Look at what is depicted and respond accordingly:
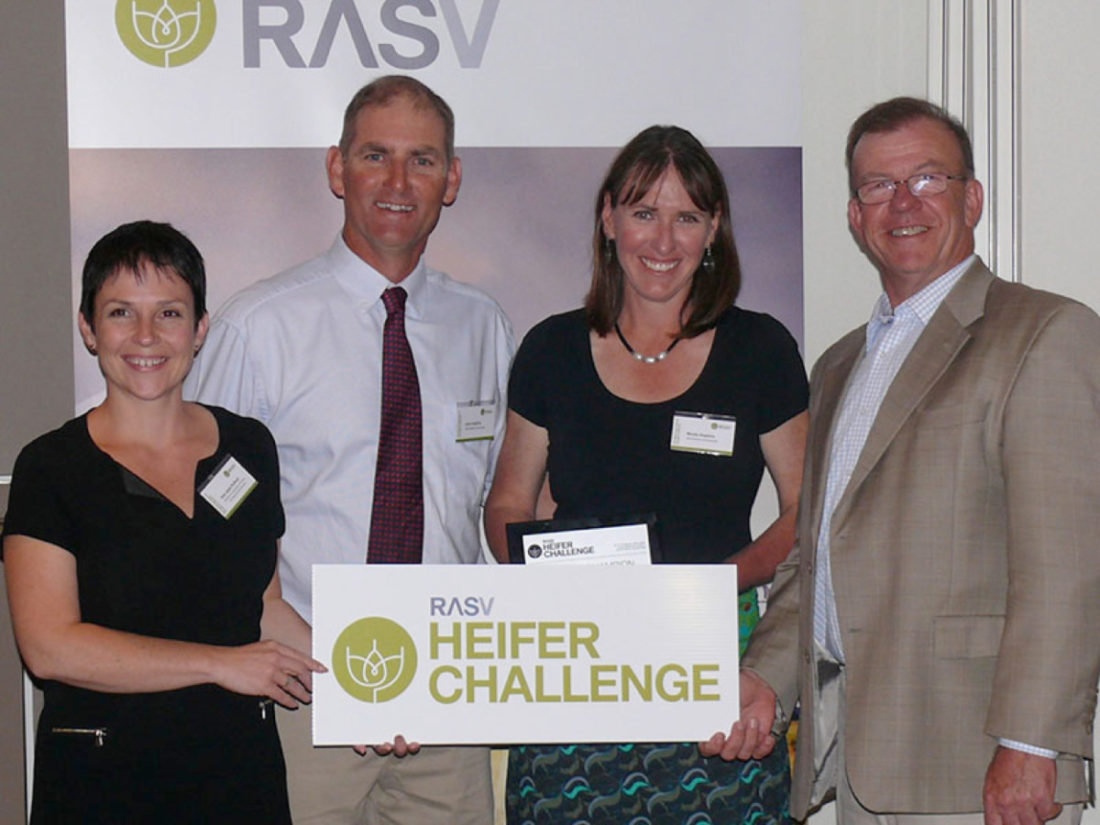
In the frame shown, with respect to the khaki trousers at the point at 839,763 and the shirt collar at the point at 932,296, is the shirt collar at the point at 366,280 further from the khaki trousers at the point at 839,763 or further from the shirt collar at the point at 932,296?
the khaki trousers at the point at 839,763

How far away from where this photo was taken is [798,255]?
377 cm

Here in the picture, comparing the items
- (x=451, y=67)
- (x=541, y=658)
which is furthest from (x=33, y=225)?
(x=541, y=658)

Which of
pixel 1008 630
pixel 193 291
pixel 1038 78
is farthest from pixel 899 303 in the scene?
pixel 193 291

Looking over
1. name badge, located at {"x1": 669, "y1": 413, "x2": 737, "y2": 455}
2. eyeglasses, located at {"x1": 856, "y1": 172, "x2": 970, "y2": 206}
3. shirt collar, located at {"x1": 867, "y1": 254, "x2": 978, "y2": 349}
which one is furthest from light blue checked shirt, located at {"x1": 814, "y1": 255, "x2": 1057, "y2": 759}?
name badge, located at {"x1": 669, "y1": 413, "x2": 737, "y2": 455}

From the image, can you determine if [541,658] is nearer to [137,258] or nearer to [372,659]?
[372,659]

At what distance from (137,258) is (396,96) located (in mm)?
Result: 1001

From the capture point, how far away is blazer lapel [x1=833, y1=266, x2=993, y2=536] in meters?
2.61

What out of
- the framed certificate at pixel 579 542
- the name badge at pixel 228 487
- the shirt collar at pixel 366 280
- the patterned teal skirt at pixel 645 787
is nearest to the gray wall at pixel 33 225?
the shirt collar at pixel 366 280

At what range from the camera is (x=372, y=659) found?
287 centimetres

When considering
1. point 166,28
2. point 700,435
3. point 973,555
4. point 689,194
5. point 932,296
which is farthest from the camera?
point 166,28

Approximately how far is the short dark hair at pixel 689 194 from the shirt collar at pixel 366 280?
0.53 m

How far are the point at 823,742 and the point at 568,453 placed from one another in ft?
2.98

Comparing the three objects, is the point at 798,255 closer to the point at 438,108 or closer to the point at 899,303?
the point at 899,303

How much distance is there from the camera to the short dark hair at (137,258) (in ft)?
9.04
